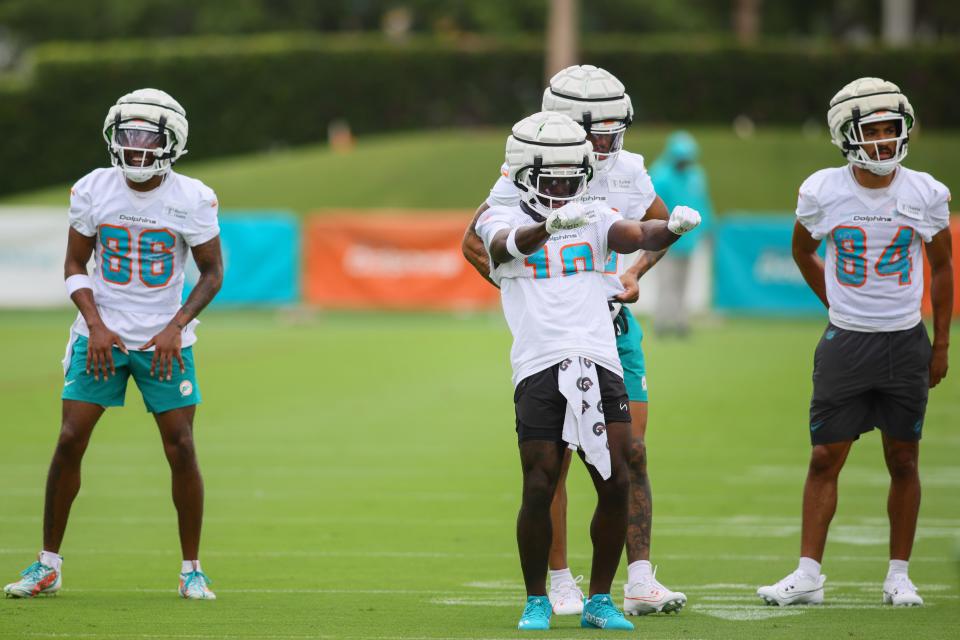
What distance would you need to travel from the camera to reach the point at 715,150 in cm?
3588

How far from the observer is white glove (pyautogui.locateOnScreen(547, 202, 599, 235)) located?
19.4 feet

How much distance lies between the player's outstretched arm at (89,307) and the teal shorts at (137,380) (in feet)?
0.14

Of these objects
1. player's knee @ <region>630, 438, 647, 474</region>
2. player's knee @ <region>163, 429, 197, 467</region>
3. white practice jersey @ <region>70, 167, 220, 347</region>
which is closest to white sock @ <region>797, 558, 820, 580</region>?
player's knee @ <region>630, 438, 647, 474</region>

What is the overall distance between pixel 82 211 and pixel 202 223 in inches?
21.0

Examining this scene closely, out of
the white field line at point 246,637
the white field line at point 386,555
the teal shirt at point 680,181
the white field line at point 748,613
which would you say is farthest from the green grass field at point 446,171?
the white field line at point 246,637

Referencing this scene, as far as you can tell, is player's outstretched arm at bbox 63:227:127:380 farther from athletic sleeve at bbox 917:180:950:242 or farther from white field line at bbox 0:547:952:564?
athletic sleeve at bbox 917:180:950:242

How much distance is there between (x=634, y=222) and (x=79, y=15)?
177 feet

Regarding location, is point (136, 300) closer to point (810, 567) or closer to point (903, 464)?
point (810, 567)

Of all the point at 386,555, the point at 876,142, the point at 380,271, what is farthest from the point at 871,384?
the point at 380,271

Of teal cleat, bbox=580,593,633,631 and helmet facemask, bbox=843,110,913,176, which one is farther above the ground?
helmet facemask, bbox=843,110,913,176

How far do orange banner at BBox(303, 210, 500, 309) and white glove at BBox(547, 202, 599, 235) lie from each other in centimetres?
1753

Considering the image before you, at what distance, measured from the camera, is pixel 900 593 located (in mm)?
6875

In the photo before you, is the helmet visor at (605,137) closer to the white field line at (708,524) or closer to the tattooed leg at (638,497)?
the tattooed leg at (638,497)

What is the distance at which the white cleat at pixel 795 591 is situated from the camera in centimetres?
688
